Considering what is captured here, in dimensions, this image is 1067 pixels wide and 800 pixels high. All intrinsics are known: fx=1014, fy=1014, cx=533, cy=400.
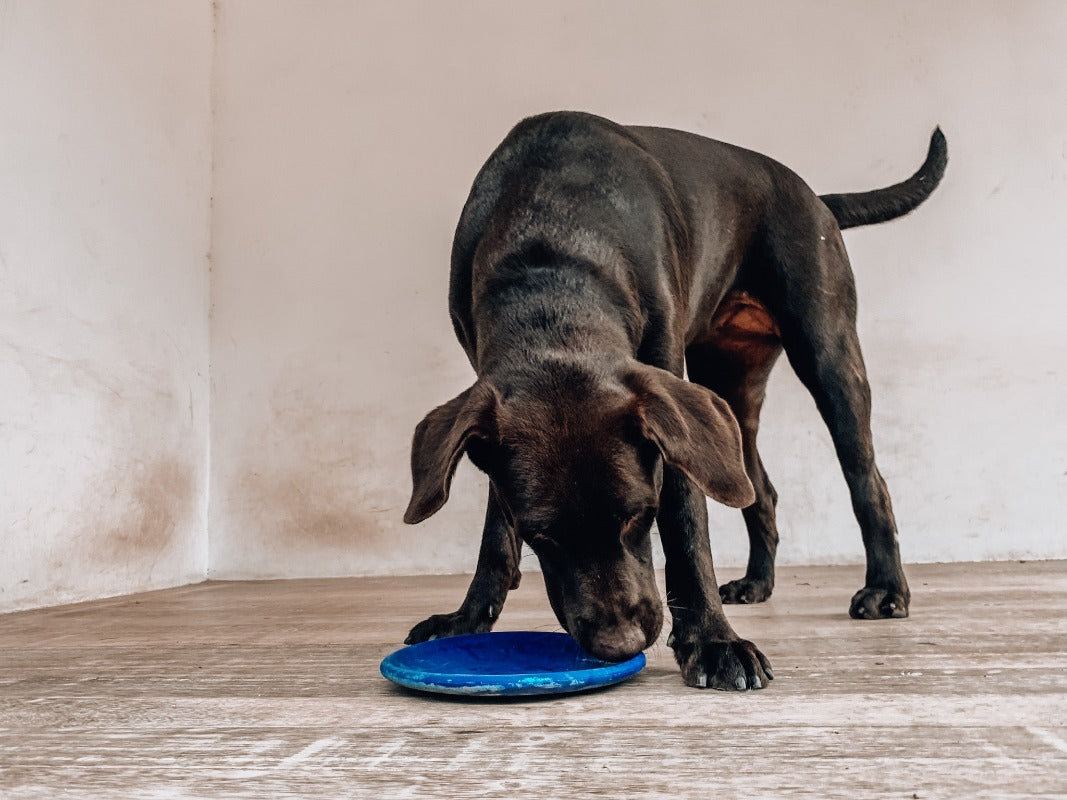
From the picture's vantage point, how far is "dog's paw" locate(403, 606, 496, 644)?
2533mm

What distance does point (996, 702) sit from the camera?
5.45ft

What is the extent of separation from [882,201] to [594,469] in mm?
2277

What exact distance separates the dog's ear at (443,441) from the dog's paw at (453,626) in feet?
2.46

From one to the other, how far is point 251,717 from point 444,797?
638mm

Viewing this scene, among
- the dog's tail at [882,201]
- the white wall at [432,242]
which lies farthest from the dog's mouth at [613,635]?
the white wall at [432,242]

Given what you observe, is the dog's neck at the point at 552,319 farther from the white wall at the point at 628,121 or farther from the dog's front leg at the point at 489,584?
the white wall at the point at 628,121

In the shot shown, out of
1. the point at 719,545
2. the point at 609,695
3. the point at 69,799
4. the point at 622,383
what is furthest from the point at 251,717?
the point at 719,545

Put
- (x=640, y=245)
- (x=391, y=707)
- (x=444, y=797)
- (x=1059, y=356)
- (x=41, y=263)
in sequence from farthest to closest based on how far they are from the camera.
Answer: (x=1059, y=356) → (x=41, y=263) → (x=640, y=245) → (x=391, y=707) → (x=444, y=797)

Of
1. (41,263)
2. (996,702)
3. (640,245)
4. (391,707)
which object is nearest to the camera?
(996,702)

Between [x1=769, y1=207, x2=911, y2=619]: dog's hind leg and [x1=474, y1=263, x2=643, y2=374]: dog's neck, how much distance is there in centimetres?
102

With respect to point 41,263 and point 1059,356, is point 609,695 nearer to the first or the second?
point 41,263

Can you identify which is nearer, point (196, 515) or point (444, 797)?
point (444, 797)

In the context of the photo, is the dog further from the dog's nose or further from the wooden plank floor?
the wooden plank floor

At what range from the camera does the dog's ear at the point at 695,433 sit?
1730mm
